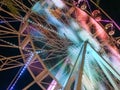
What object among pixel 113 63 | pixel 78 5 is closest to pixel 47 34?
pixel 78 5

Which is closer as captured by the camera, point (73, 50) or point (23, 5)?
point (23, 5)

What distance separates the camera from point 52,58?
1694 cm

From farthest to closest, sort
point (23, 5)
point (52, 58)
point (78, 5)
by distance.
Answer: point (52, 58)
point (78, 5)
point (23, 5)

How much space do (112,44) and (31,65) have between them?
3363 mm

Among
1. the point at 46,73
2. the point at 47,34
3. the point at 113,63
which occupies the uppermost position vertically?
the point at 47,34

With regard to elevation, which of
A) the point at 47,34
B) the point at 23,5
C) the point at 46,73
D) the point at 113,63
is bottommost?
the point at 113,63

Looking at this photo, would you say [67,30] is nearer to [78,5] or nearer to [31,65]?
[78,5]

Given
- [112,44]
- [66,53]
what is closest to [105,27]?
[112,44]

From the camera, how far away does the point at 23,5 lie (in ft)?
48.4

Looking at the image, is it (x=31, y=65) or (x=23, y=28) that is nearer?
(x=23, y=28)

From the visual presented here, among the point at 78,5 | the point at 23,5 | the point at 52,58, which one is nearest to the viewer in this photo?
the point at 23,5

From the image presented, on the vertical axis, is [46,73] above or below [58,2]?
below

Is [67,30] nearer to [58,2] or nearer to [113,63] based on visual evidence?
[58,2]

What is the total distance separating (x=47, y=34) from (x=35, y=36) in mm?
778
